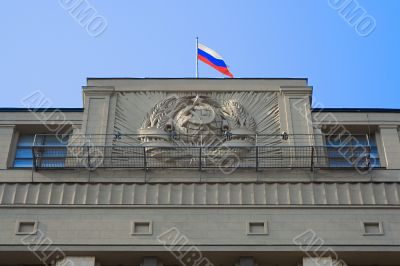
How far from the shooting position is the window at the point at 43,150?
85.7 feet

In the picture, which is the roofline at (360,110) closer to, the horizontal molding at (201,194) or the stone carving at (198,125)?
the stone carving at (198,125)

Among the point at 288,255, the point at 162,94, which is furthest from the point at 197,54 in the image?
the point at 288,255

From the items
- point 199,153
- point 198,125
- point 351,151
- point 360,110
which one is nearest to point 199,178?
point 199,153

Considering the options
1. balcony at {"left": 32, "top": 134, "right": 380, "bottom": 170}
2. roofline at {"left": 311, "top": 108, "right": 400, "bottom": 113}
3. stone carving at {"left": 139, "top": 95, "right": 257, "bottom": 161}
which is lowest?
balcony at {"left": 32, "top": 134, "right": 380, "bottom": 170}

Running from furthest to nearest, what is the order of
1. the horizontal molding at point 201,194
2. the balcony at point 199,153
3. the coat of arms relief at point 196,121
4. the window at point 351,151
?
the coat of arms relief at point 196,121, the window at point 351,151, the balcony at point 199,153, the horizontal molding at point 201,194

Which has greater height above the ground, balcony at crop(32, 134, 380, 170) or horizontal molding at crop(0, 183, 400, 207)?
balcony at crop(32, 134, 380, 170)

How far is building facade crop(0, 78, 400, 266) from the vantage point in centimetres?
2305

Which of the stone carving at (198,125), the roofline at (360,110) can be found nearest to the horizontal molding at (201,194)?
the stone carving at (198,125)

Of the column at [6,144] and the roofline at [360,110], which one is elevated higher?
the roofline at [360,110]

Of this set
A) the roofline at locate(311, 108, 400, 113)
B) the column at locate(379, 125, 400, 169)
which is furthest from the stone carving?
the column at locate(379, 125, 400, 169)

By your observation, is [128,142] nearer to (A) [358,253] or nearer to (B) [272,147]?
(B) [272,147]

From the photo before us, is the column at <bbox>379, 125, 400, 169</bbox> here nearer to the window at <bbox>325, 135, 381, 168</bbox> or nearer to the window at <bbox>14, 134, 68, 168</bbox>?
the window at <bbox>325, 135, 381, 168</bbox>

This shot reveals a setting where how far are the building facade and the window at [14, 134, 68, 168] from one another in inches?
1.9

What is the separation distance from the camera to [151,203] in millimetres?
24094
